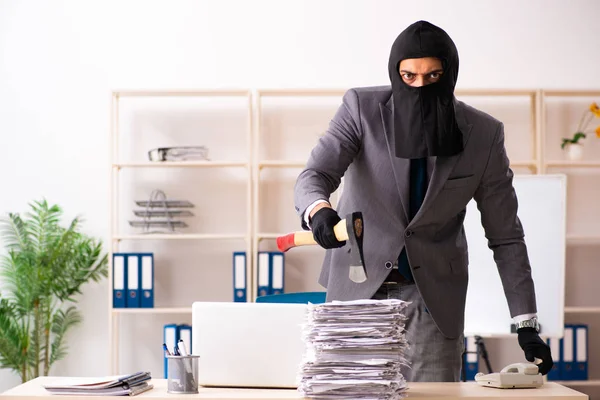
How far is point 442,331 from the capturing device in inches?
78.5

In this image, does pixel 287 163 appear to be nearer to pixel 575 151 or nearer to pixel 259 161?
pixel 259 161

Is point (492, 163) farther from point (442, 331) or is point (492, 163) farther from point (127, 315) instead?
point (127, 315)

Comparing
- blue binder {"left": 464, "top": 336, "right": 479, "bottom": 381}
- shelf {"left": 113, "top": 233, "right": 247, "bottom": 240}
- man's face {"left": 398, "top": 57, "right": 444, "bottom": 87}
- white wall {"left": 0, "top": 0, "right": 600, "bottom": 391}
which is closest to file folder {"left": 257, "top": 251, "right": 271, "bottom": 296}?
shelf {"left": 113, "top": 233, "right": 247, "bottom": 240}

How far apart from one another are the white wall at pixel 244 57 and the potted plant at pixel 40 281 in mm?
198

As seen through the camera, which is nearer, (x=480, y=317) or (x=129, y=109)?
(x=480, y=317)

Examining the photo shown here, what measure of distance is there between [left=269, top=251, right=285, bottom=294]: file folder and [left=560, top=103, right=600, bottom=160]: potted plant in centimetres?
184

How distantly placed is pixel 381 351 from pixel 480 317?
2633 millimetres

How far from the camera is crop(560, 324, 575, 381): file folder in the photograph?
183 inches

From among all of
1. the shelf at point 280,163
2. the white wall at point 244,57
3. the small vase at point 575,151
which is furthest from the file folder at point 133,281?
the small vase at point 575,151

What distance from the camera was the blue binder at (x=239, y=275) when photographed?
181 inches

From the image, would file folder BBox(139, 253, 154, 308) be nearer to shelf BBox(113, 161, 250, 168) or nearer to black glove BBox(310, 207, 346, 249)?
shelf BBox(113, 161, 250, 168)

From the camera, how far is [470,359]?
4.68 meters

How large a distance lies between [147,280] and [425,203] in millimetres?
2917

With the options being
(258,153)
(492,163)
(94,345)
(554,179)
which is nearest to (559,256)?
(554,179)
